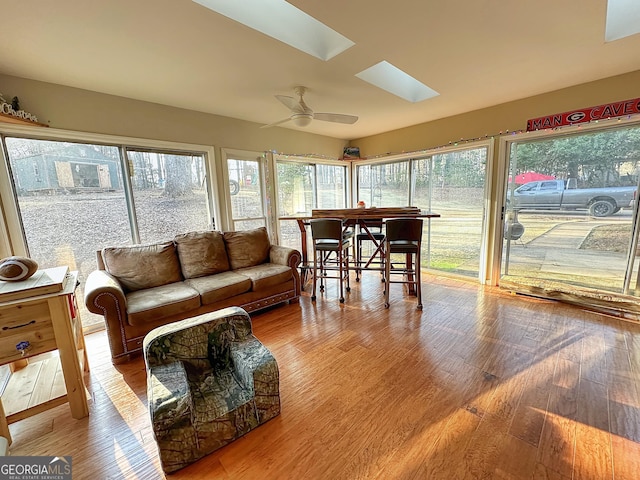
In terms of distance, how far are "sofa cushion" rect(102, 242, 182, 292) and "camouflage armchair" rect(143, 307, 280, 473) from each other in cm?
133

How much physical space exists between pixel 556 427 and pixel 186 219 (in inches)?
156

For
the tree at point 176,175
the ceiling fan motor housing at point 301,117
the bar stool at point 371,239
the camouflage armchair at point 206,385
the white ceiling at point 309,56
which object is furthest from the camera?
the bar stool at point 371,239

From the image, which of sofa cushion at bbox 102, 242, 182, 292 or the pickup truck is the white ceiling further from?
sofa cushion at bbox 102, 242, 182, 292

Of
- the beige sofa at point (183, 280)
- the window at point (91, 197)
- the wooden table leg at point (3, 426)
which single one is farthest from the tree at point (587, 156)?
the wooden table leg at point (3, 426)

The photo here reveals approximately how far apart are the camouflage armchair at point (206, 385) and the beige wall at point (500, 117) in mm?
3902

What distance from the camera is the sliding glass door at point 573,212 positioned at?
9.41 ft

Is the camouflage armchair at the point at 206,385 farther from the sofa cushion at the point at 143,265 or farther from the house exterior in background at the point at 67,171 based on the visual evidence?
the house exterior in background at the point at 67,171

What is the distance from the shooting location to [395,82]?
9.61ft

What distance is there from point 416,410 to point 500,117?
3.71m

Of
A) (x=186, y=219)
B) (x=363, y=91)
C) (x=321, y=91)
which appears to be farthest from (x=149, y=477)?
(x=363, y=91)

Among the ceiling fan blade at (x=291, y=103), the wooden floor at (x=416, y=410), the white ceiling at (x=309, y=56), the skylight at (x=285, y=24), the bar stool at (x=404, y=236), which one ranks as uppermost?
the skylight at (x=285, y=24)

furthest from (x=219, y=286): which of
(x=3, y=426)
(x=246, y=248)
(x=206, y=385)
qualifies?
(x=3, y=426)

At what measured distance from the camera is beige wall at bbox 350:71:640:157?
2.76 m

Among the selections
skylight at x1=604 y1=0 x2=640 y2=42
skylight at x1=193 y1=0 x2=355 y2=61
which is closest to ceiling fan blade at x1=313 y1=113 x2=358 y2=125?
skylight at x1=193 y1=0 x2=355 y2=61
